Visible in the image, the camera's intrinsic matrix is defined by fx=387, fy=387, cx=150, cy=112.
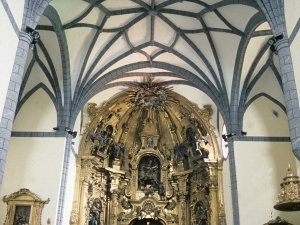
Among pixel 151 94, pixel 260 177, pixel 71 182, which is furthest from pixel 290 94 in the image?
pixel 151 94

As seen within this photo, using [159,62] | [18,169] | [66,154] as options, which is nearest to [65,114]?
[66,154]

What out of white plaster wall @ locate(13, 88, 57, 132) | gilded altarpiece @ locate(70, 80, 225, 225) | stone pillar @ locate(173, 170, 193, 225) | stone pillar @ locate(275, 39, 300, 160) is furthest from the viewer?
stone pillar @ locate(173, 170, 193, 225)

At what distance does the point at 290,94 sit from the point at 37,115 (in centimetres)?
981

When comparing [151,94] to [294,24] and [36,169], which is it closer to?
[36,169]

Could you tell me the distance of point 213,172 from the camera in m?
17.0

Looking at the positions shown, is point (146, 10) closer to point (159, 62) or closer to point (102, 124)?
point (159, 62)

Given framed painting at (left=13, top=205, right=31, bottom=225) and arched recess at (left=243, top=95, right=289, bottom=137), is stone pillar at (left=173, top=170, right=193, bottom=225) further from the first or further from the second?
framed painting at (left=13, top=205, right=31, bottom=225)

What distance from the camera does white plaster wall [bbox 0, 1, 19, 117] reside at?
27.8 ft

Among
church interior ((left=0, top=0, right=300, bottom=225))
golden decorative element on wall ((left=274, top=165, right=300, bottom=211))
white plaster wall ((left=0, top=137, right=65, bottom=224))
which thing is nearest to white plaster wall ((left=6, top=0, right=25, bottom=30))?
church interior ((left=0, top=0, right=300, bottom=225))

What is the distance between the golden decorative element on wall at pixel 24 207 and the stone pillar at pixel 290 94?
886 centimetres

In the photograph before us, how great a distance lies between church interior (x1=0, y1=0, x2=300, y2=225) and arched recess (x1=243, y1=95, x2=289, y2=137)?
0.04 m

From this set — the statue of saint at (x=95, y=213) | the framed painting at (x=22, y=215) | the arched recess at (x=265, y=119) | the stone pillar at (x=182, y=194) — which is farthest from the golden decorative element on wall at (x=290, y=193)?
the statue of saint at (x=95, y=213)

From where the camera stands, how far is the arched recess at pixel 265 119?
14.8 meters

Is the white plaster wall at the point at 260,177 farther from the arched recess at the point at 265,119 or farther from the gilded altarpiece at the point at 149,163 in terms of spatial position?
the gilded altarpiece at the point at 149,163
